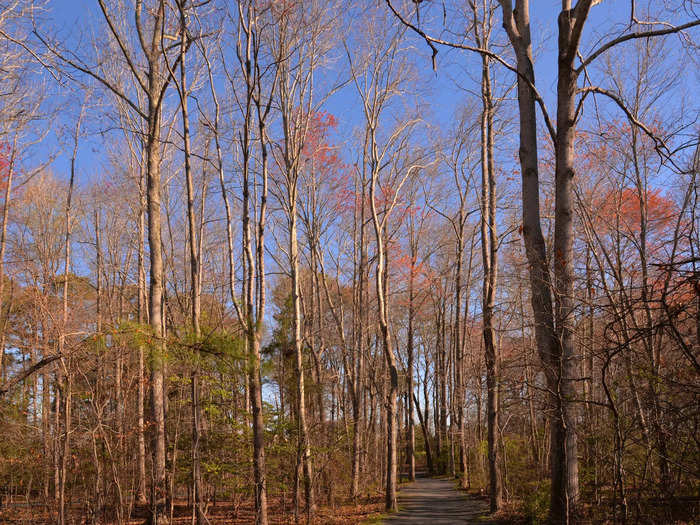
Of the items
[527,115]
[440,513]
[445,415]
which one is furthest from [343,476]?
[445,415]

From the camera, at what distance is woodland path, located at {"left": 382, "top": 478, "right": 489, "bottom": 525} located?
31.7 ft

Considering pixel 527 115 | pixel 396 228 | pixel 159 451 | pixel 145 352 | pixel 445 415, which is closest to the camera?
pixel 527 115

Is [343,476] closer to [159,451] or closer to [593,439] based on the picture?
[159,451]

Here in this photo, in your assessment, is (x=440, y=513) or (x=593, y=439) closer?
(x=593, y=439)

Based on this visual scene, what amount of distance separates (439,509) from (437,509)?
0.05 meters

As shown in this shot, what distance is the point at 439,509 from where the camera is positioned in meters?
11.5

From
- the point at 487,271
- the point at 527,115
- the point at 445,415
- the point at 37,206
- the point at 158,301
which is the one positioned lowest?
the point at 445,415

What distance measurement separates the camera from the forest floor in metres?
9.62

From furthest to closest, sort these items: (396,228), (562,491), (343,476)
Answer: (396,228), (343,476), (562,491)

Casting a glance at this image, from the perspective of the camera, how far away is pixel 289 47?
10.8m

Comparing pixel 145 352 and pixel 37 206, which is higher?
pixel 37 206

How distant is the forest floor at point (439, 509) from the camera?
9.62 metres

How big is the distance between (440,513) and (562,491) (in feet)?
19.2

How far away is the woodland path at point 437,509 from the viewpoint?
9.65 meters
